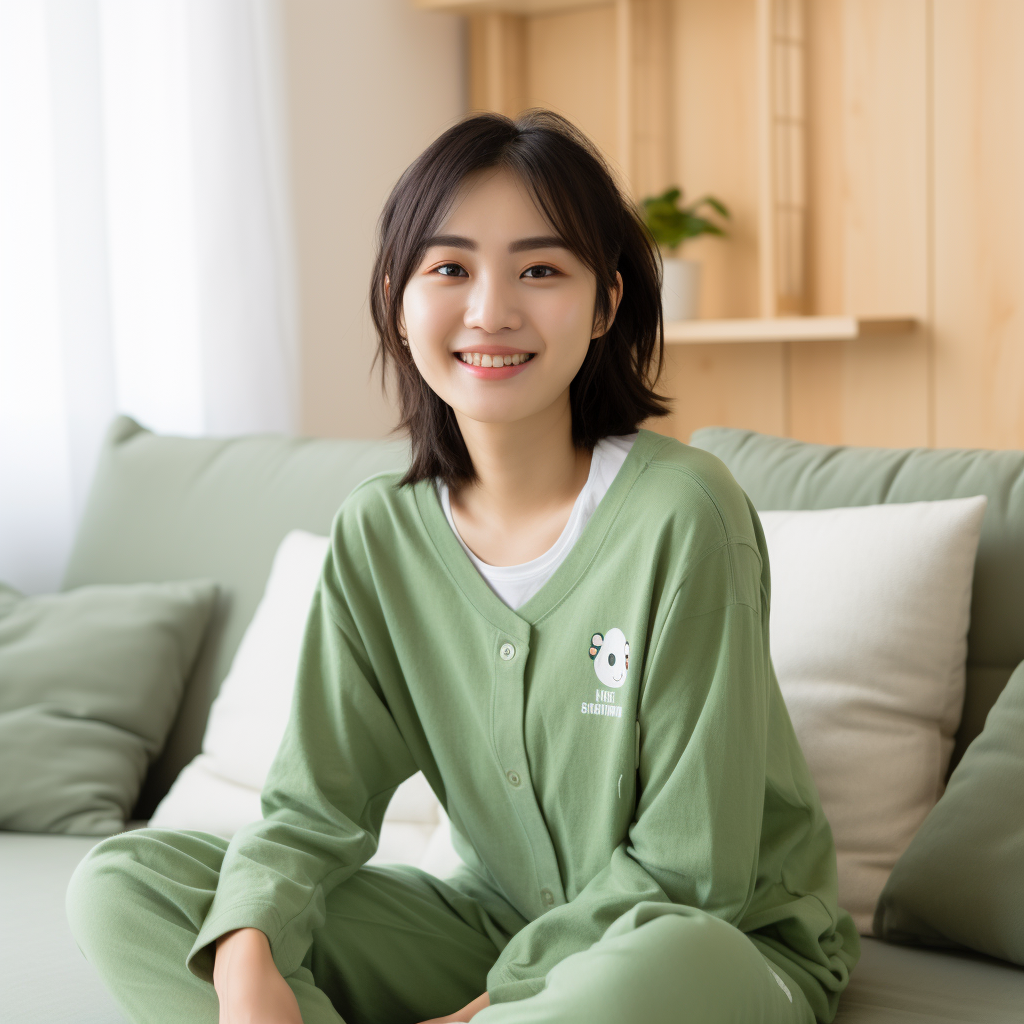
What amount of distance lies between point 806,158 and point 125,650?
Result: 1738mm

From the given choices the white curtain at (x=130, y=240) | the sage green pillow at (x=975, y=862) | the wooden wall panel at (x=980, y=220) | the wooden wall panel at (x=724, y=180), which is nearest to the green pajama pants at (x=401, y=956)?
the sage green pillow at (x=975, y=862)

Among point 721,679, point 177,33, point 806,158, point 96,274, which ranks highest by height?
point 177,33

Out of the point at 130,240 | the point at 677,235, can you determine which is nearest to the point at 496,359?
the point at 130,240

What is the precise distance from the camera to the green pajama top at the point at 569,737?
0.93 m

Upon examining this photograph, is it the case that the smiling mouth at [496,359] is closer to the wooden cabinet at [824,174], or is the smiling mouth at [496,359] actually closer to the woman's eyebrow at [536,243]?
the woman's eyebrow at [536,243]

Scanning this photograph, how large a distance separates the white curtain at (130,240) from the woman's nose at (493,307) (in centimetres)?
133

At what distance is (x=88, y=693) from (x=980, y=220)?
183cm

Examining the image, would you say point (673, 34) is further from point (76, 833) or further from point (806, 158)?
point (76, 833)

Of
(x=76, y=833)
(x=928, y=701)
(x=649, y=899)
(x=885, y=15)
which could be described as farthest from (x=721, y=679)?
(x=885, y=15)

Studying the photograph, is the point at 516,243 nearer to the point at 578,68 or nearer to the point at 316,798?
the point at 316,798

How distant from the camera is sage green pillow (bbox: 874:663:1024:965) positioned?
1102 millimetres

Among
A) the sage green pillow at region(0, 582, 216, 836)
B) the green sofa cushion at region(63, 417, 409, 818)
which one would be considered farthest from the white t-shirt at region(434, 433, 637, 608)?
the sage green pillow at region(0, 582, 216, 836)

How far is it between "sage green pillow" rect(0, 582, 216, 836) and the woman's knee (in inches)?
25.7

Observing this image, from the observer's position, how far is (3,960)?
3.79 feet
